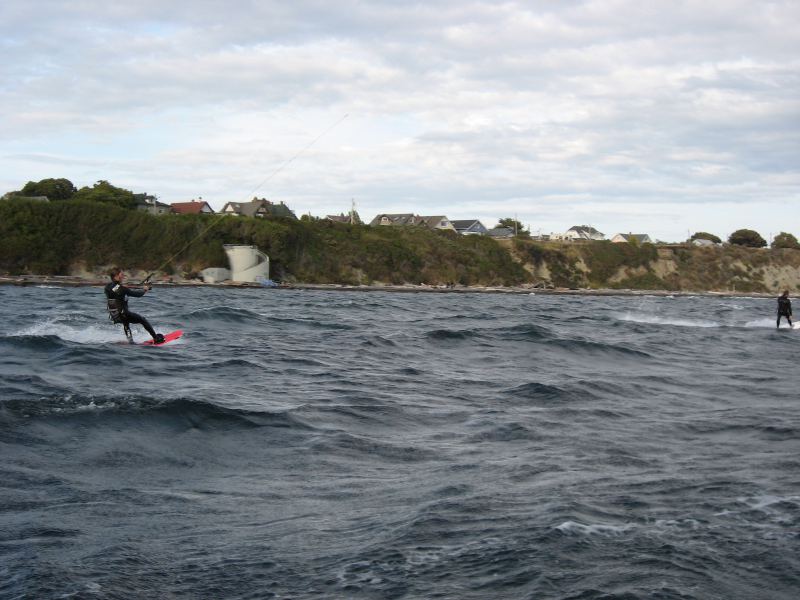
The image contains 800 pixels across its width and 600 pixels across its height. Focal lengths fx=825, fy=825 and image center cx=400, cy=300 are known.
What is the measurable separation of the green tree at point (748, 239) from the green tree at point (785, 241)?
9.01 feet

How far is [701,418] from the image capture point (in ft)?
46.1

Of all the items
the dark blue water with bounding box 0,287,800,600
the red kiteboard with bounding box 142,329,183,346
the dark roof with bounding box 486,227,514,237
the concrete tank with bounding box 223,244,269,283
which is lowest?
the dark blue water with bounding box 0,287,800,600

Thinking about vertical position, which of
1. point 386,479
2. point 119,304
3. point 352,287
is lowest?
point 386,479

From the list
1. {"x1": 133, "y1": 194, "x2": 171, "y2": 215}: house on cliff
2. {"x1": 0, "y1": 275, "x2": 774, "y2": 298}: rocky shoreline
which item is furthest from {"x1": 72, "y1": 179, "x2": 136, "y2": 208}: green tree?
{"x1": 0, "y1": 275, "x2": 774, "y2": 298}: rocky shoreline

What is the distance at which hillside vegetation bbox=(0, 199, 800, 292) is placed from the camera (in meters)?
86.2

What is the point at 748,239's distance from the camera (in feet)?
522

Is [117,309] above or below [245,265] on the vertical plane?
below

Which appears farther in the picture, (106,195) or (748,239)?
(748,239)

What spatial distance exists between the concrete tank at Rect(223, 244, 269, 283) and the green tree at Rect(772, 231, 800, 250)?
371 ft

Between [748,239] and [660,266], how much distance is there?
45.8 meters

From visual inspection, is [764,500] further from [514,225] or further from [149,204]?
[514,225]

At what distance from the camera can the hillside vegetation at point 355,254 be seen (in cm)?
8625

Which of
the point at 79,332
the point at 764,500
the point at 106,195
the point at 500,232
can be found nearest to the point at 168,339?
the point at 79,332

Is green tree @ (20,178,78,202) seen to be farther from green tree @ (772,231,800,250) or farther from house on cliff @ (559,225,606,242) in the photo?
green tree @ (772,231,800,250)
